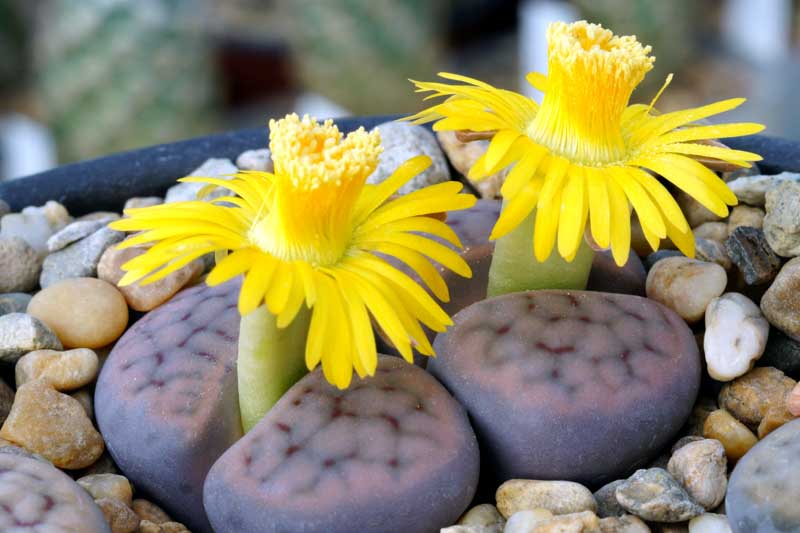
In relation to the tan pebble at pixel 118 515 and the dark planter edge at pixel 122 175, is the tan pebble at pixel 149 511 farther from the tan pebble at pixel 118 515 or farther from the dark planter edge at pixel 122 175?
the dark planter edge at pixel 122 175

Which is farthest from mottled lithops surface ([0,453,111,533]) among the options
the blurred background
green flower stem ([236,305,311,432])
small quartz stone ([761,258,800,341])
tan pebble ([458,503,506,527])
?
the blurred background

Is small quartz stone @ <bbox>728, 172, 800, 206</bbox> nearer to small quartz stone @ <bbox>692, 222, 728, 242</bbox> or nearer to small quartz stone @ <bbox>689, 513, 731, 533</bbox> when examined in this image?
small quartz stone @ <bbox>692, 222, 728, 242</bbox>

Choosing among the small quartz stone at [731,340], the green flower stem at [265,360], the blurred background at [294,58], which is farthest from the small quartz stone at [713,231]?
the blurred background at [294,58]

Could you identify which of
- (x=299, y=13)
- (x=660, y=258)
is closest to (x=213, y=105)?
(x=299, y=13)

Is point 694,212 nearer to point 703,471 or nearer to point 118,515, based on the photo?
point 703,471

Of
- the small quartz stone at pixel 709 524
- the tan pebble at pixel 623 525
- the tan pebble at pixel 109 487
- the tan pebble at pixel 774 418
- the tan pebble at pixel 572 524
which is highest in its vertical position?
the tan pebble at pixel 774 418

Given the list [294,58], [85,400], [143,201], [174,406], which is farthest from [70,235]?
[294,58]
